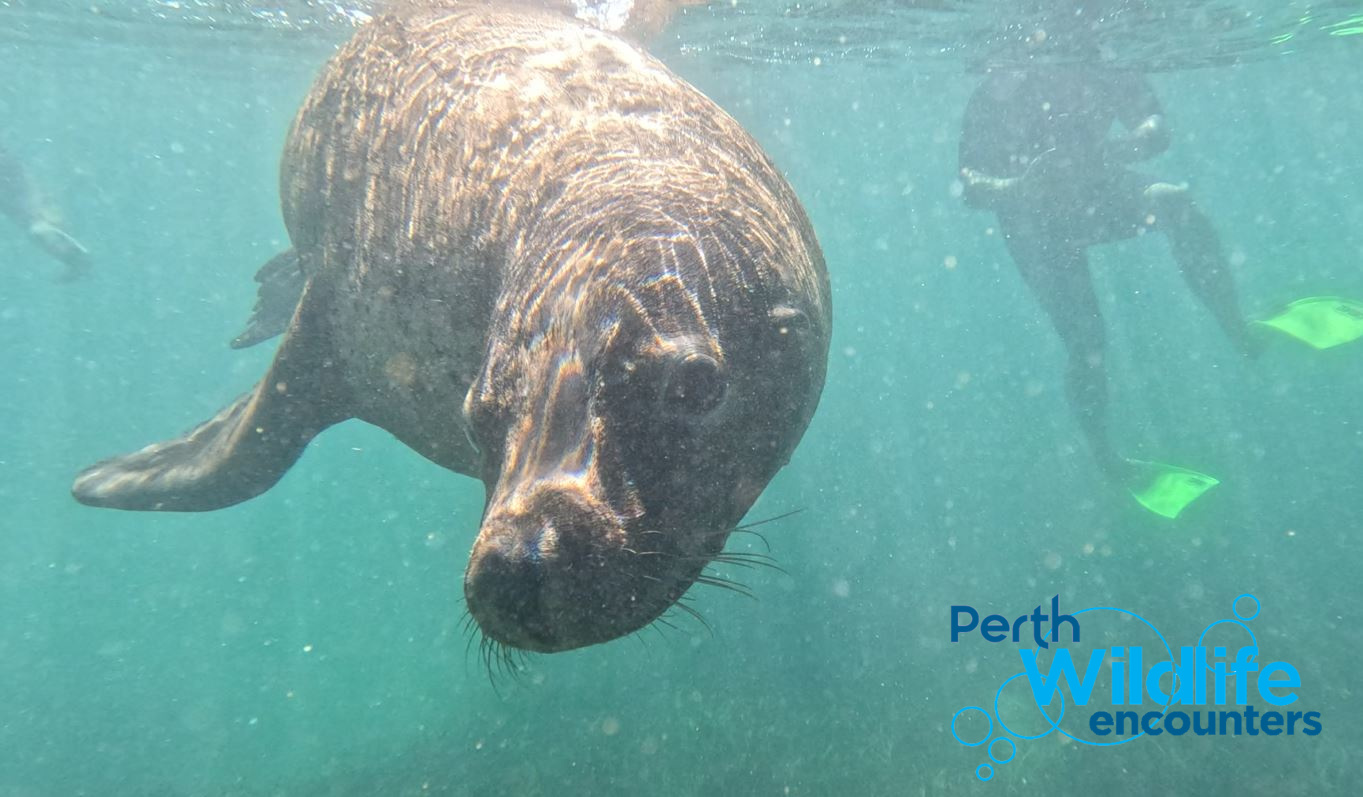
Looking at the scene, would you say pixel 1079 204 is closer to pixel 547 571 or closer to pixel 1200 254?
pixel 1200 254

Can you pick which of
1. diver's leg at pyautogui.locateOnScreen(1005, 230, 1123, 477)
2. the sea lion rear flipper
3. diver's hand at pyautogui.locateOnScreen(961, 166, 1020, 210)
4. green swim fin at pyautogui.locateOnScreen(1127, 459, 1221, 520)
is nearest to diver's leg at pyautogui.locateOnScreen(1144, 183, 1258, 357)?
diver's leg at pyautogui.locateOnScreen(1005, 230, 1123, 477)

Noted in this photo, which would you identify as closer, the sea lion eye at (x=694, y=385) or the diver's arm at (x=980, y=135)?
the sea lion eye at (x=694, y=385)

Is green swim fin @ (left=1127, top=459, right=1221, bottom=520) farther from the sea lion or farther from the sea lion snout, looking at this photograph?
the sea lion snout

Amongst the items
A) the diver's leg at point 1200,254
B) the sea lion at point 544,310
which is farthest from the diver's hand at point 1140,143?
the sea lion at point 544,310

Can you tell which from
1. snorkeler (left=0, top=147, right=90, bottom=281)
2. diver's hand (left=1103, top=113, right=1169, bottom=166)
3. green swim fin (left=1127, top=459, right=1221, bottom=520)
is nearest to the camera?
green swim fin (left=1127, top=459, right=1221, bottom=520)

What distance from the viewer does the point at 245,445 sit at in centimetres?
509

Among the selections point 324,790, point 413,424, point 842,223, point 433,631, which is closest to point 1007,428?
point 433,631

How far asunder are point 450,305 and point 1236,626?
598 inches

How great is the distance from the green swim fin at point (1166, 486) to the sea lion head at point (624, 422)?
12.1 metres

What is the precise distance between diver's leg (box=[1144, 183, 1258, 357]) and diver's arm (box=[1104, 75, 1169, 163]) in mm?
1170

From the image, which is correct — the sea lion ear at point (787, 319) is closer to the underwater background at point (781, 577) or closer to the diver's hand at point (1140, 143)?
the underwater background at point (781, 577)

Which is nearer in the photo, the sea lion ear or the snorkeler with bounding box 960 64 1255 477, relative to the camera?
the sea lion ear

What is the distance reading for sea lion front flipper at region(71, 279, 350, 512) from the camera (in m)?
4.54

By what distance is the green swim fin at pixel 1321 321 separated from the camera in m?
12.4
